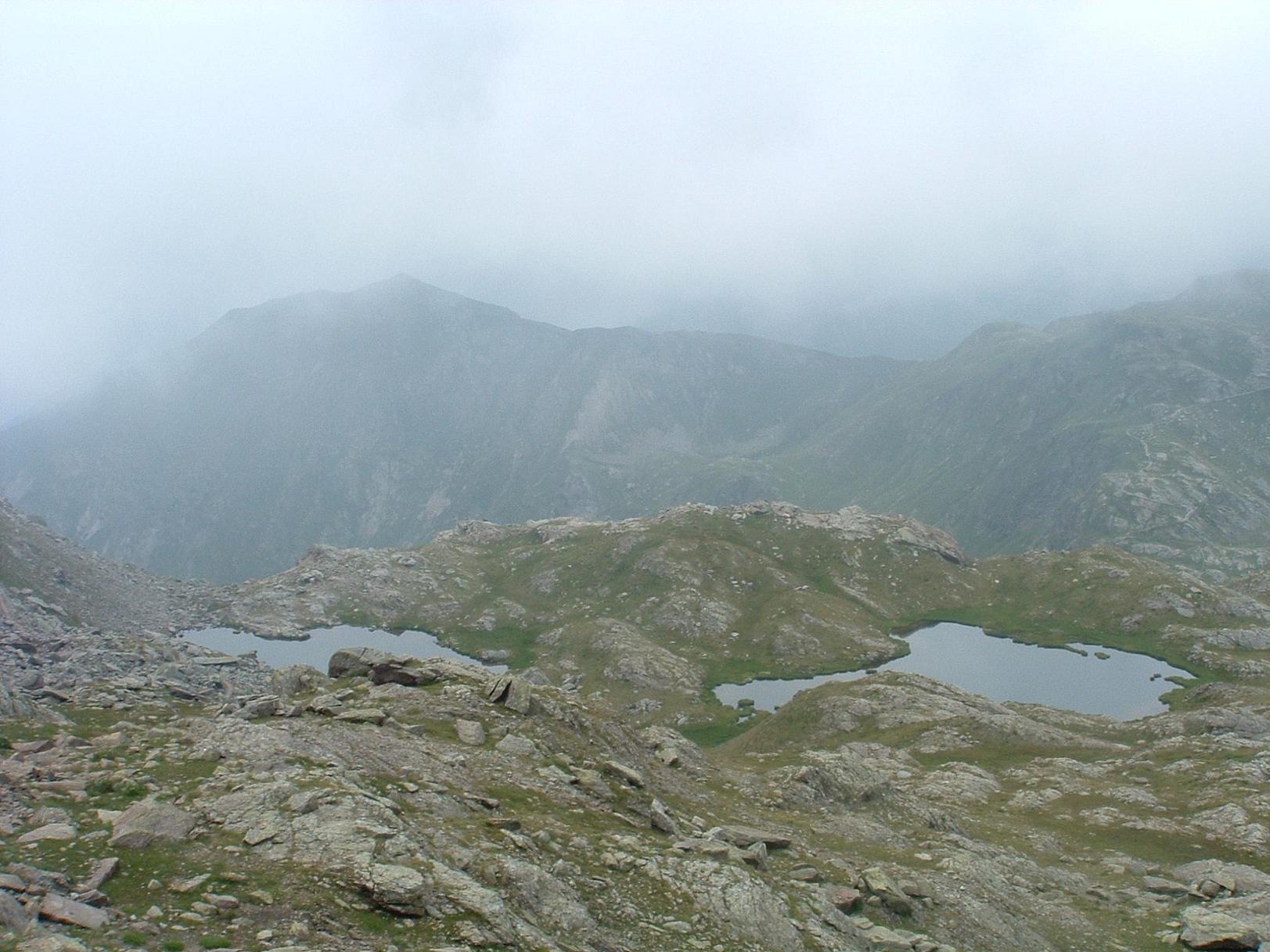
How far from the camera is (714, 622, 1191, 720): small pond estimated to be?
128 metres

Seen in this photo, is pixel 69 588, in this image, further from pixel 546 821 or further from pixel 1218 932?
pixel 1218 932

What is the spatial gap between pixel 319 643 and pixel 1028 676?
5847 inches

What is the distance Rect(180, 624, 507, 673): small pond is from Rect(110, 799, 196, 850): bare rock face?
12353 centimetres

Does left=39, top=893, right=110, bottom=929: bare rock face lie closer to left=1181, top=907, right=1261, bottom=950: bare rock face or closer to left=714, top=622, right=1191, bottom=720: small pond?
left=1181, top=907, right=1261, bottom=950: bare rock face

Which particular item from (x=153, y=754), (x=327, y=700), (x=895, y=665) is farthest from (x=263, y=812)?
(x=895, y=665)

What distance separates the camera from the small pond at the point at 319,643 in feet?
489

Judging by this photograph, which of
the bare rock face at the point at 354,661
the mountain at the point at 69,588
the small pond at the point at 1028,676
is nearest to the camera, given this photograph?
the bare rock face at the point at 354,661

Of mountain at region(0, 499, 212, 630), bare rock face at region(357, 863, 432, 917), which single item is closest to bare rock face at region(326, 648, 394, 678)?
bare rock face at region(357, 863, 432, 917)

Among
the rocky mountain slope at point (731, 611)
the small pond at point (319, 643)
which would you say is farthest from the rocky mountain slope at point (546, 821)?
the small pond at point (319, 643)

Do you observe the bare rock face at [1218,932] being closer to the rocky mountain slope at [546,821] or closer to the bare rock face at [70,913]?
the rocky mountain slope at [546,821]

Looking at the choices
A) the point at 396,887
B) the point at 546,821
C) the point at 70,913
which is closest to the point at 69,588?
the point at 546,821

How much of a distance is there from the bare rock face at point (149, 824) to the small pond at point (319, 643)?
123529 mm

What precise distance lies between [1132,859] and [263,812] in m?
53.0

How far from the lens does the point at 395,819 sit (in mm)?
24781
